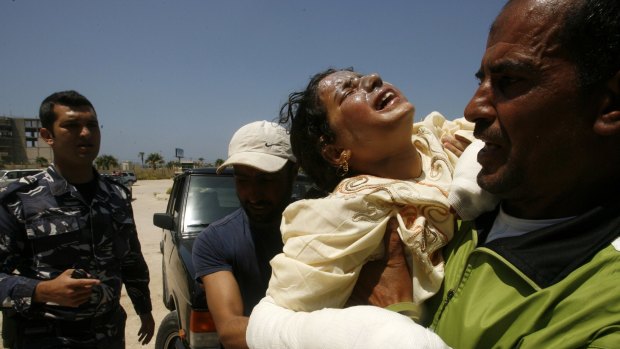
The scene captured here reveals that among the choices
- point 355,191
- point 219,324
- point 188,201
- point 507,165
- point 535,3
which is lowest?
point 188,201

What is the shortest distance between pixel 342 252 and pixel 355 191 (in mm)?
210

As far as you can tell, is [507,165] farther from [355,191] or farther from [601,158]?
[355,191]

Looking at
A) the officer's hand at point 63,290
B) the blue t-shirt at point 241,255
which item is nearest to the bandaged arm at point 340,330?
the blue t-shirt at point 241,255

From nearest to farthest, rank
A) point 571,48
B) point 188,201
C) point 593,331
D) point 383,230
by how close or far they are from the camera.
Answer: point 593,331, point 571,48, point 383,230, point 188,201

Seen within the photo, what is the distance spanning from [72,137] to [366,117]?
2.32 metres

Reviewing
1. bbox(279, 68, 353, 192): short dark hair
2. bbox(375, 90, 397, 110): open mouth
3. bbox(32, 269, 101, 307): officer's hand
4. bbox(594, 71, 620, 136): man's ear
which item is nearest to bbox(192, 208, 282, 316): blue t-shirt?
bbox(279, 68, 353, 192): short dark hair

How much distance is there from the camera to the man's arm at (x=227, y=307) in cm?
159

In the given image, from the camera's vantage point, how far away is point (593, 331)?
2.61ft

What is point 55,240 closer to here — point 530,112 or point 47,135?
point 47,135

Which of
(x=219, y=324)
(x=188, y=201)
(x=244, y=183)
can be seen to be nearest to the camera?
(x=219, y=324)

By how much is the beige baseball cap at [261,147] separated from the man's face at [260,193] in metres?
0.06

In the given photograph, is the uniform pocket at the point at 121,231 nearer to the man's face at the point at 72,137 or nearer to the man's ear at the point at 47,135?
the man's face at the point at 72,137

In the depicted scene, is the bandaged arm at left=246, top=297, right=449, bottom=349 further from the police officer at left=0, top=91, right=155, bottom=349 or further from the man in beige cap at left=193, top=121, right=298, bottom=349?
the police officer at left=0, top=91, right=155, bottom=349

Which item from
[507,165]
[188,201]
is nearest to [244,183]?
[507,165]
